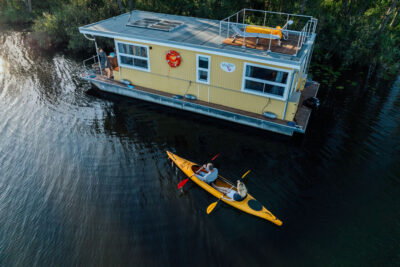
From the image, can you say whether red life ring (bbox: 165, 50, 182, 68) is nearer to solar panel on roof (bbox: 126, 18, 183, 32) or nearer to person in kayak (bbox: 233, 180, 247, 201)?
solar panel on roof (bbox: 126, 18, 183, 32)

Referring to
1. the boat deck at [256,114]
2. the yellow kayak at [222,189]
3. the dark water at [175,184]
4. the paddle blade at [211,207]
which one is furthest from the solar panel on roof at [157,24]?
the paddle blade at [211,207]

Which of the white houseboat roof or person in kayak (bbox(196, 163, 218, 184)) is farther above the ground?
the white houseboat roof

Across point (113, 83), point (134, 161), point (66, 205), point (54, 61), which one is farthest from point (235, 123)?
point (54, 61)

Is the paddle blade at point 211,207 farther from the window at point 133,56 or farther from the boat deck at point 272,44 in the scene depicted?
the window at point 133,56

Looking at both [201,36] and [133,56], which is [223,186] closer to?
[201,36]

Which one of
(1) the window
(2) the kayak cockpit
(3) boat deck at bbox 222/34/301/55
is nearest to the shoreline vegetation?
(3) boat deck at bbox 222/34/301/55

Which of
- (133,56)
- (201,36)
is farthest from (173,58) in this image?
(133,56)
